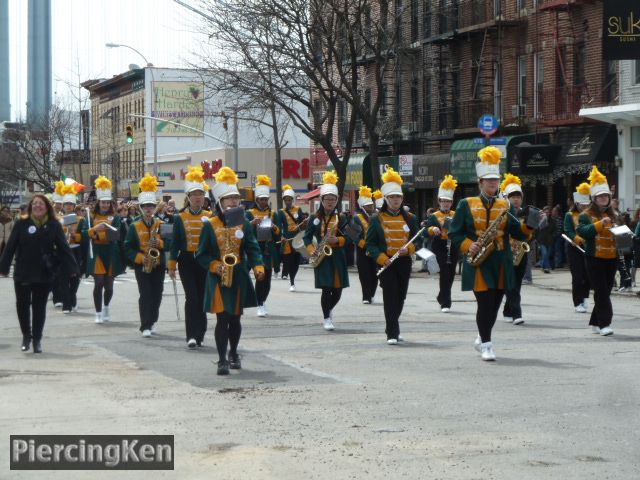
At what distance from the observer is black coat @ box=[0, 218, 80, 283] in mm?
14141

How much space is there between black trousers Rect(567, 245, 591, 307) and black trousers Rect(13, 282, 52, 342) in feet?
25.0

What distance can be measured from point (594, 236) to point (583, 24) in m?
21.5

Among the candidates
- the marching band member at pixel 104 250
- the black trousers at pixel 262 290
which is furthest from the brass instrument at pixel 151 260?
the black trousers at pixel 262 290

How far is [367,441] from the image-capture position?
8609 mm

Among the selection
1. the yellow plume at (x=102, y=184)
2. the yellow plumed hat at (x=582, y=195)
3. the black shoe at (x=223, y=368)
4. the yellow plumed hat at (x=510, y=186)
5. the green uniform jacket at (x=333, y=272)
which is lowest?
the black shoe at (x=223, y=368)

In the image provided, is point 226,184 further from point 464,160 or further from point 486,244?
point 464,160

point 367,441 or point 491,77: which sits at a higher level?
point 491,77

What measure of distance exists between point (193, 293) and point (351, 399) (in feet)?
14.8

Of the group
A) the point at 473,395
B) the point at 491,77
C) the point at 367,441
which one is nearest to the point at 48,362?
the point at 473,395

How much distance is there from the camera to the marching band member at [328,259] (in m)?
16.3

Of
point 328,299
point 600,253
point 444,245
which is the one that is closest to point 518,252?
point 600,253

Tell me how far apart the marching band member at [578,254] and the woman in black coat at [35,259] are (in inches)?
270

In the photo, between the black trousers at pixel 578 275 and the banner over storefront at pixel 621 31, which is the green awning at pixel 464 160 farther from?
the black trousers at pixel 578 275

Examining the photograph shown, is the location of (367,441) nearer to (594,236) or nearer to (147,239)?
(594,236)
